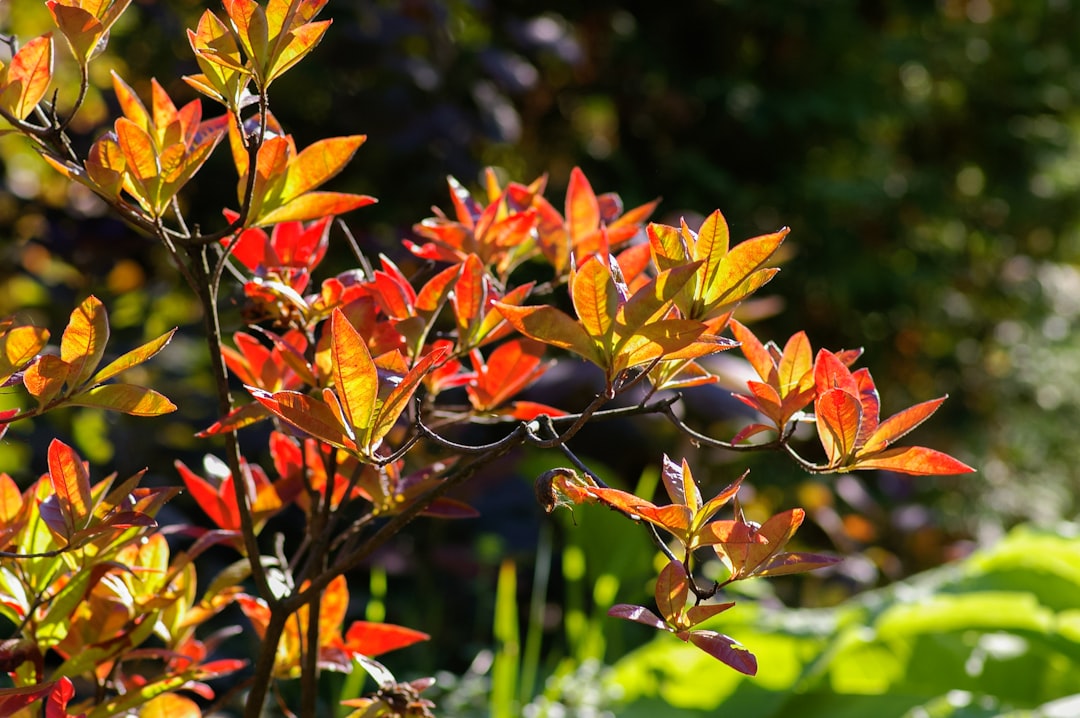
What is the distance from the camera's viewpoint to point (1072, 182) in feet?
13.5

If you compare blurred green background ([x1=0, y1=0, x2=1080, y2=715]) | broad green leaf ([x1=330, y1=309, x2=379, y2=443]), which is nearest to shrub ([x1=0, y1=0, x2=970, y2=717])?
broad green leaf ([x1=330, y1=309, x2=379, y2=443])

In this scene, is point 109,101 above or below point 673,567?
below

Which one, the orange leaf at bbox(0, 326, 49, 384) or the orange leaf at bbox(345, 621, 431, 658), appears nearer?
the orange leaf at bbox(0, 326, 49, 384)

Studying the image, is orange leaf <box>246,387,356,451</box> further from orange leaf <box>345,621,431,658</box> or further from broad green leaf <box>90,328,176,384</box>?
orange leaf <box>345,621,431,658</box>

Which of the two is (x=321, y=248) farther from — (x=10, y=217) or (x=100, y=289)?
(x=10, y=217)

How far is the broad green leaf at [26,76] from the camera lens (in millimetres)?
627

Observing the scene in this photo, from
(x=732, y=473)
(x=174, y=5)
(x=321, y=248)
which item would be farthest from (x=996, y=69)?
(x=321, y=248)

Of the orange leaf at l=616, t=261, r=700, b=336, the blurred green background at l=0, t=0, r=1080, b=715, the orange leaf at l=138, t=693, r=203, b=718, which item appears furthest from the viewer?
the blurred green background at l=0, t=0, r=1080, b=715

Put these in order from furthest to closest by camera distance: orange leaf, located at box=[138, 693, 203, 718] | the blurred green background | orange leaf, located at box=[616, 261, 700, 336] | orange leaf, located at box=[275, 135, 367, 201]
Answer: the blurred green background
orange leaf, located at box=[138, 693, 203, 718]
orange leaf, located at box=[275, 135, 367, 201]
orange leaf, located at box=[616, 261, 700, 336]

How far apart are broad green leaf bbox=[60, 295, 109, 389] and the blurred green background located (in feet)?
4.11

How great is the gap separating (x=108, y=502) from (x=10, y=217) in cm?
177

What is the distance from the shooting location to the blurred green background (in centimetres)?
214

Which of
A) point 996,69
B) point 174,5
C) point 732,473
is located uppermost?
point 174,5

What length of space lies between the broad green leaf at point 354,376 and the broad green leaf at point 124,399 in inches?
4.7
